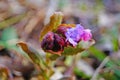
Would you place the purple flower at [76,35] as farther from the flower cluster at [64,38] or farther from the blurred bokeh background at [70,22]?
the blurred bokeh background at [70,22]

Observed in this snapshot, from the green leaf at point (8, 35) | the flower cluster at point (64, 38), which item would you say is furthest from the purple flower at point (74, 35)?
the green leaf at point (8, 35)

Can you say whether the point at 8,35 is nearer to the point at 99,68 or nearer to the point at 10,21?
the point at 10,21

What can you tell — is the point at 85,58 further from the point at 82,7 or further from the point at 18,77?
the point at 82,7

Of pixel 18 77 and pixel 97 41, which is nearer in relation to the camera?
pixel 18 77

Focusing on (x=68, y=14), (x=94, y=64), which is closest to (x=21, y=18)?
(x=68, y=14)

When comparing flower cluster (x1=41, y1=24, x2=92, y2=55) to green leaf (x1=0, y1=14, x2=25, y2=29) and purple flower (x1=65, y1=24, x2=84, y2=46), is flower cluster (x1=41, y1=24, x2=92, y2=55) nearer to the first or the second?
purple flower (x1=65, y1=24, x2=84, y2=46)

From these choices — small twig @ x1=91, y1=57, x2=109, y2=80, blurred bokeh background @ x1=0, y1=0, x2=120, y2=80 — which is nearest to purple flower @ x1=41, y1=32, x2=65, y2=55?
blurred bokeh background @ x1=0, y1=0, x2=120, y2=80
